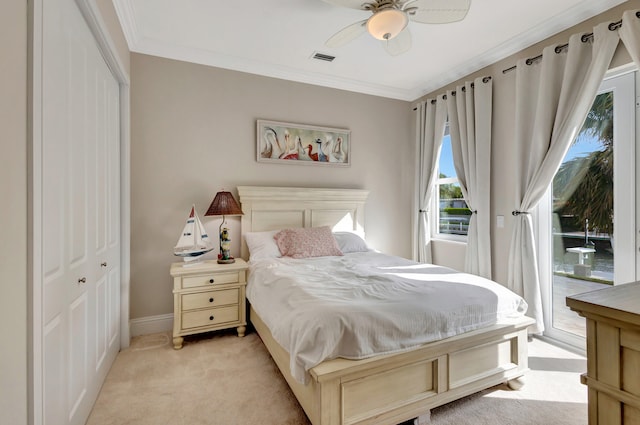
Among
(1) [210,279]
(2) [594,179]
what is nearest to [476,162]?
(2) [594,179]

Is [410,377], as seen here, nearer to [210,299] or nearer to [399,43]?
[210,299]

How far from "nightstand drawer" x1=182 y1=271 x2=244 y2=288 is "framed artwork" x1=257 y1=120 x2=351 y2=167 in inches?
52.5

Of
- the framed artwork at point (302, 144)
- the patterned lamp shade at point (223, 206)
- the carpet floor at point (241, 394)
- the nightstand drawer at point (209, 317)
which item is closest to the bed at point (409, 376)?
the carpet floor at point (241, 394)

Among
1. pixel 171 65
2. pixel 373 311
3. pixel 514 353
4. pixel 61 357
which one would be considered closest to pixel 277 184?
pixel 171 65

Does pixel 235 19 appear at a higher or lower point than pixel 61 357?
higher

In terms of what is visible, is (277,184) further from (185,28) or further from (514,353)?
(514,353)

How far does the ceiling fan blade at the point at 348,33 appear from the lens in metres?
2.21

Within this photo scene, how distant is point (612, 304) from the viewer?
83cm

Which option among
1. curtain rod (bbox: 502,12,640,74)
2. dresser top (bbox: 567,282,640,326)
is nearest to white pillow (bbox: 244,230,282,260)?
dresser top (bbox: 567,282,640,326)

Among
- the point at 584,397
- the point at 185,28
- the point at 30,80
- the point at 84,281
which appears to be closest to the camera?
the point at 30,80

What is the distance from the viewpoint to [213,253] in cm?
320

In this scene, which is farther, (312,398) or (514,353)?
(514,353)

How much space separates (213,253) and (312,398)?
6.78 feet

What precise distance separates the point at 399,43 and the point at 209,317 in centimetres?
286
